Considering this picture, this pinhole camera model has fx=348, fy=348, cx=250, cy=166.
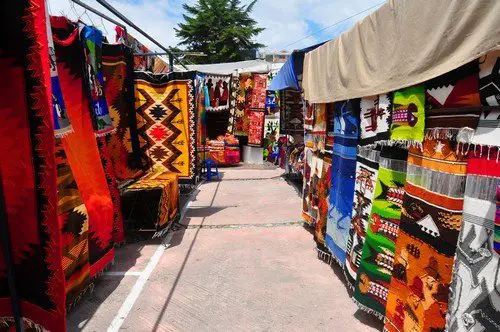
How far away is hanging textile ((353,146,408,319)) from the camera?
8.71 feet

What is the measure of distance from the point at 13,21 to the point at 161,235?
345 centimetres

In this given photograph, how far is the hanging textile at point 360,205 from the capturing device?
302 centimetres

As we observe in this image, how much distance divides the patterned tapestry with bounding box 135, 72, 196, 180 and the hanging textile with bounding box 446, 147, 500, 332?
182 inches

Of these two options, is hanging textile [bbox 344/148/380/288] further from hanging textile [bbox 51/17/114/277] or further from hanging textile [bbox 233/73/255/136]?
hanging textile [bbox 233/73/255/136]

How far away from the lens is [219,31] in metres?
28.9

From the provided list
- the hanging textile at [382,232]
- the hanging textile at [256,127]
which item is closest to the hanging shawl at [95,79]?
the hanging textile at [382,232]

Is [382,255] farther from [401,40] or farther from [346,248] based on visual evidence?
[401,40]

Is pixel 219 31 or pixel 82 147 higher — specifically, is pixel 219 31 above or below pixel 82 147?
above

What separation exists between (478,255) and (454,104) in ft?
2.79

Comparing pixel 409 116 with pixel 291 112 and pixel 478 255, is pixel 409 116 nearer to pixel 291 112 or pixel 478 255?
pixel 478 255

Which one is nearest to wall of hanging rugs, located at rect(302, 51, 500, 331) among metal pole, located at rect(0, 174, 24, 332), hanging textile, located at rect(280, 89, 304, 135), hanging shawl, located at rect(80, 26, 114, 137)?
metal pole, located at rect(0, 174, 24, 332)

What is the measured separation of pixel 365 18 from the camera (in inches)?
119

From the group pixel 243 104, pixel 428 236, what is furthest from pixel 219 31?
pixel 428 236

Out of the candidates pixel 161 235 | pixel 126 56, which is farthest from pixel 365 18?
pixel 161 235
